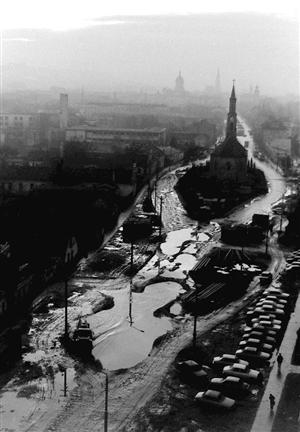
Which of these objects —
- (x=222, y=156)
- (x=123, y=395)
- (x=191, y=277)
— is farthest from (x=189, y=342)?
(x=222, y=156)

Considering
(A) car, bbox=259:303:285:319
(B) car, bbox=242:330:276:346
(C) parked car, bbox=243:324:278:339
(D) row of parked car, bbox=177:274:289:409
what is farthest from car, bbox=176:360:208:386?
(A) car, bbox=259:303:285:319

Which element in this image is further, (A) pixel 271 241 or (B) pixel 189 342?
(A) pixel 271 241

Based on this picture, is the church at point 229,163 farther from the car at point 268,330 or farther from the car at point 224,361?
the car at point 224,361

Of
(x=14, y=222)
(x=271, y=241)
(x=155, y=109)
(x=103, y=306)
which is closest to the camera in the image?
(x=103, y=306)

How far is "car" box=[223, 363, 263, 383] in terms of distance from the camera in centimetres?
975

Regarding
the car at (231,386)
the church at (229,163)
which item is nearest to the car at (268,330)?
the car at (231,386)

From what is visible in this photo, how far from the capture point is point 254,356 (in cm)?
1056

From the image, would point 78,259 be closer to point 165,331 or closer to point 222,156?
point 165,331

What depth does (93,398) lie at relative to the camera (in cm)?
927

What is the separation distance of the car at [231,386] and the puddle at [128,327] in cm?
155

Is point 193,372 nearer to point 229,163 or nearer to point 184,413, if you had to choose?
point 184,413

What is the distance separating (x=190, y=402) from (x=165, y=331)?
2.84 metres

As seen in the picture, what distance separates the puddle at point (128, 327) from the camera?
10844mm

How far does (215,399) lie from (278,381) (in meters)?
1.20
